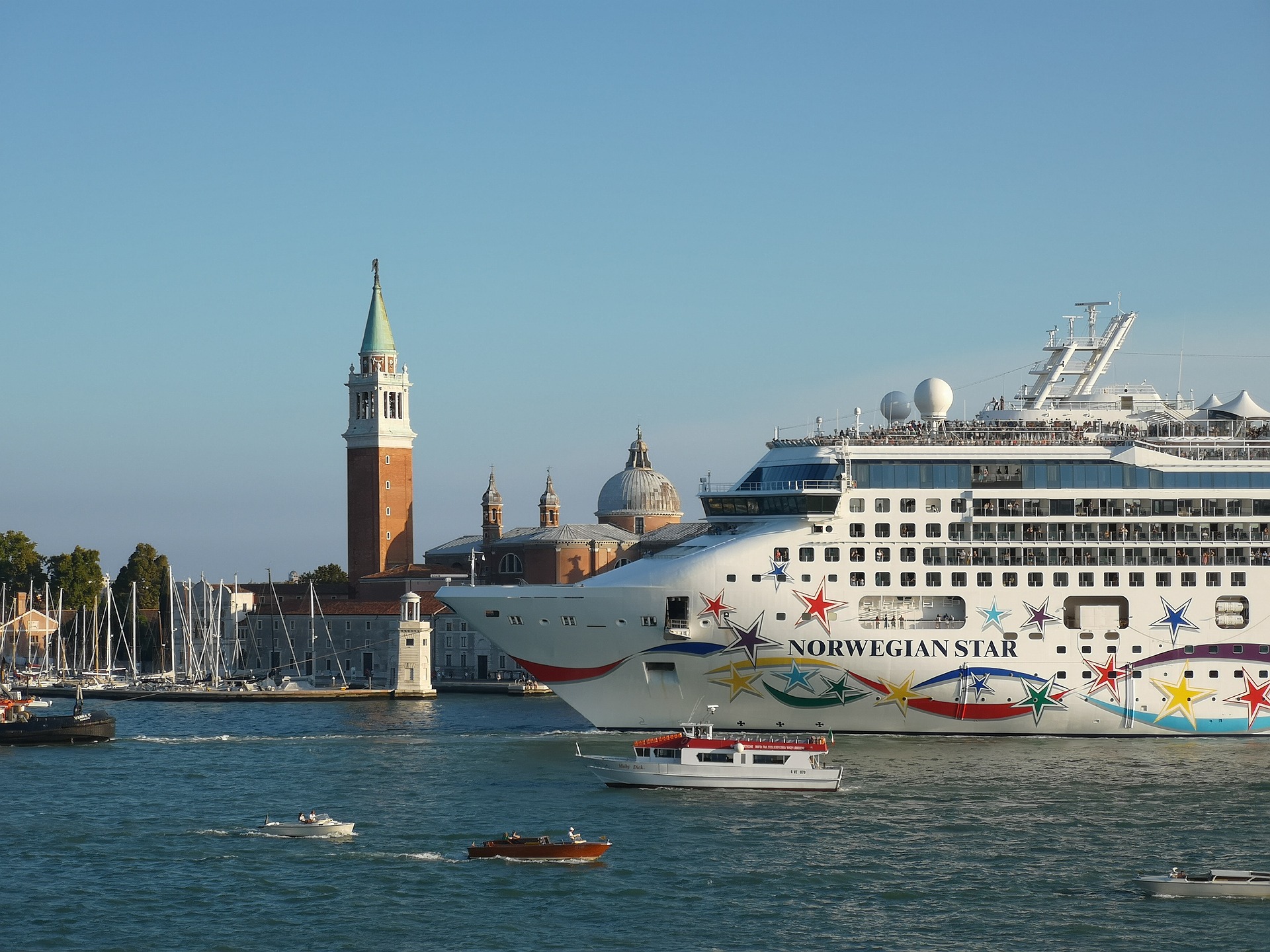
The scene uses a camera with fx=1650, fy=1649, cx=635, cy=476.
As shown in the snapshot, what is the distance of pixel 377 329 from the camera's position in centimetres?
10256

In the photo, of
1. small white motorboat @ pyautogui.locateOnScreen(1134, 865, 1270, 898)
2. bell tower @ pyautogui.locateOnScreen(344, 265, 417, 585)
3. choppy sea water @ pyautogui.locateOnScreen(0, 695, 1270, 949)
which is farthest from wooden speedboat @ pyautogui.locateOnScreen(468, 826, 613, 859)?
bell tower @ pyautogui.locateOnScreen(344, 265, 417, 585)

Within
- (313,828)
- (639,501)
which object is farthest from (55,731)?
(639,501)

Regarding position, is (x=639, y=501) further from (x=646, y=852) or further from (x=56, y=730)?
(x=646, y=852)

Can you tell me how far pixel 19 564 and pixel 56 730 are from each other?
64.1m

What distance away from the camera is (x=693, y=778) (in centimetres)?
4022

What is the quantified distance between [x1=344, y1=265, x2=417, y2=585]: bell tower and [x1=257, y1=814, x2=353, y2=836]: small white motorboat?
65.4 meters

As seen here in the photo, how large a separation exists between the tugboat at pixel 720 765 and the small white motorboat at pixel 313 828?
751 centimetres

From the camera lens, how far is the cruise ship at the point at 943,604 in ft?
145

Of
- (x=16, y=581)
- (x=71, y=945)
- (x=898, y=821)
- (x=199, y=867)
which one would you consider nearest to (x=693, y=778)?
(x=898, y=821)

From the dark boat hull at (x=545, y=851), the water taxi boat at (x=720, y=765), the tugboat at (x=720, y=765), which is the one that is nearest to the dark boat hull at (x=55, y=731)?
the water taxi boat at (x=720, y=765)

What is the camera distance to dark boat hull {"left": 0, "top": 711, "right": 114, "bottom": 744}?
54.7 meters

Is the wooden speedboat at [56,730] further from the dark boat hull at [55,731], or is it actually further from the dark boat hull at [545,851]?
the dark boat hull at [545,851]

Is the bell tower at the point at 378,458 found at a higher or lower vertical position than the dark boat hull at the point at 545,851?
higher

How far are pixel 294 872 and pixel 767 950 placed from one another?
10.3 meters
